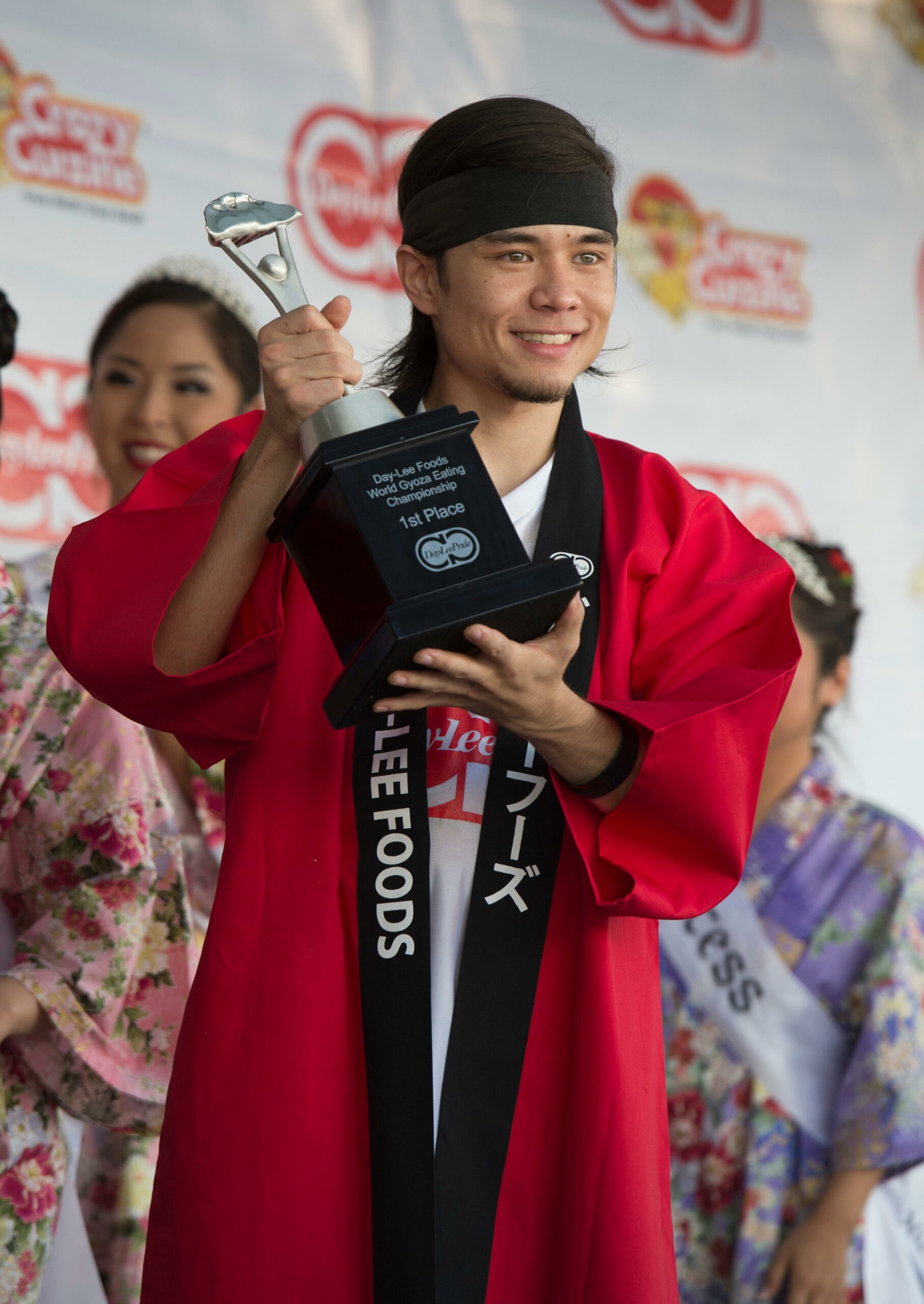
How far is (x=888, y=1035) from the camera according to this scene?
89.3 inches

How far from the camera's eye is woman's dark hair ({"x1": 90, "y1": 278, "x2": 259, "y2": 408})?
258 centimetres

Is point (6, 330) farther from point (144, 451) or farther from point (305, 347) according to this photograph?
point (305, 347)

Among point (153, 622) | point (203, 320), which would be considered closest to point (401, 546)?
point (153, 622)

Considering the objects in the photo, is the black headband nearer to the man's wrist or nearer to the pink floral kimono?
the man's wrist

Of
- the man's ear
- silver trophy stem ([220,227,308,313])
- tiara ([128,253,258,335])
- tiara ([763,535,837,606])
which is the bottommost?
tiara ([763,535,837,606])

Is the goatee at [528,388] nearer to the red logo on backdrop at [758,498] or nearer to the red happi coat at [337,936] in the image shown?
the red happi coat at [337,936]

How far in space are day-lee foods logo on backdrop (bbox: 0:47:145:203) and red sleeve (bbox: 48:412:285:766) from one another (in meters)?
1.50

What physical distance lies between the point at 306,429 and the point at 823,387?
2.32m

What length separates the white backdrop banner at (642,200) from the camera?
2.58 metres

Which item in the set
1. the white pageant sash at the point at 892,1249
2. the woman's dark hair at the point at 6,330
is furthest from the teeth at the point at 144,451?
the white pageant sash at the point at 892,1249

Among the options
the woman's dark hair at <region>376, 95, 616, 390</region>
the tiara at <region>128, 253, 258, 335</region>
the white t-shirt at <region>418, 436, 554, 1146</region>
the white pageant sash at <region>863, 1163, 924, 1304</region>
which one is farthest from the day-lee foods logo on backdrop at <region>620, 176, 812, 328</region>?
the white t-shirt at <region>418, 436, 554, 1146</region>

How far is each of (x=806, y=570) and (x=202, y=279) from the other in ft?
4.05

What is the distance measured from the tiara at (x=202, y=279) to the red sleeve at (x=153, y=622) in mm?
1399

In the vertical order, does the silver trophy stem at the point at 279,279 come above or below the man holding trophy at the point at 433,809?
above
